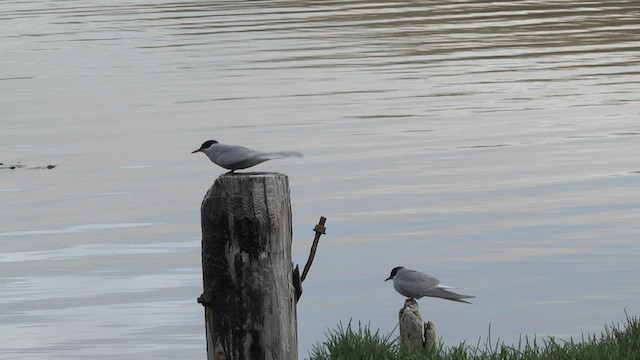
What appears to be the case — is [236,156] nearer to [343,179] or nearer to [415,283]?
[415,283]

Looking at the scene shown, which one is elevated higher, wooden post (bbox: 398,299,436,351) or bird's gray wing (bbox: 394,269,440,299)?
bird's gray wing (bbox: 394,269,440,299)

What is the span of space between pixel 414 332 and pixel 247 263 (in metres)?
1.42

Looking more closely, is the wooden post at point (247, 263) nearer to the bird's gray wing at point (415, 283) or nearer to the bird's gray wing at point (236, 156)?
the bird's gray wing at point (236, 156)

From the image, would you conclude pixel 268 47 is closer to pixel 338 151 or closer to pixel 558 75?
pixel 558 75

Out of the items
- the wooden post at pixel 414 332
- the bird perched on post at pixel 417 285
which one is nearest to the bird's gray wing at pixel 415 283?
the bird perched on post at pixel 417 285

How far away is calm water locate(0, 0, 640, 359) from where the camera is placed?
451 inches

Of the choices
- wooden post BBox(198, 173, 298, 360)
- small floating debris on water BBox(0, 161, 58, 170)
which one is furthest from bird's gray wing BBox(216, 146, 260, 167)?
small floating debris on water BBox(0, 161, 58, 170)

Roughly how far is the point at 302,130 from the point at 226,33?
21.0 m

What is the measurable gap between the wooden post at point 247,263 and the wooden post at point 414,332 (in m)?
1.16

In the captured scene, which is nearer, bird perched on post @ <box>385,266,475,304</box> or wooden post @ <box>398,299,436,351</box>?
wooden post @ <box>398,299,436,351</box>

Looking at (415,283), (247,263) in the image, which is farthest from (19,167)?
(247,263)

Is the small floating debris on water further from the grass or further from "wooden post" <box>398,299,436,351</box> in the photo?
"wooden post" <box>398,299,436,351</box>

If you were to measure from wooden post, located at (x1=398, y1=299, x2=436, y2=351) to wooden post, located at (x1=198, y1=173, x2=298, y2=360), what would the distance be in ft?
3.82

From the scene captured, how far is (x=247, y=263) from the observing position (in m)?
7.24
